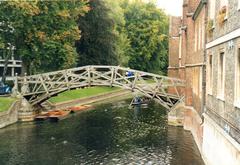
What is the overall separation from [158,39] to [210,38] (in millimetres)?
47125

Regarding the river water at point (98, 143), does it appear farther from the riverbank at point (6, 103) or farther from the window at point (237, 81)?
the window at point (237, 81)

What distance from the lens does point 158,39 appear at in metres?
63.4

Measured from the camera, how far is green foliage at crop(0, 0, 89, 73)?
30984mm

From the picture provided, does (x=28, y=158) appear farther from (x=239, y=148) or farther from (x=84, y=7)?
(x=84, y=7)

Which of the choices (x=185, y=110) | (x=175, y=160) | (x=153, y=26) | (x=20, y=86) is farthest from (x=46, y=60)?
(x=153, y=26)

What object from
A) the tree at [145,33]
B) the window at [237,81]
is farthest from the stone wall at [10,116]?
the tree at [145,33]

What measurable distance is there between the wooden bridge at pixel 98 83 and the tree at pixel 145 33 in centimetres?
3169

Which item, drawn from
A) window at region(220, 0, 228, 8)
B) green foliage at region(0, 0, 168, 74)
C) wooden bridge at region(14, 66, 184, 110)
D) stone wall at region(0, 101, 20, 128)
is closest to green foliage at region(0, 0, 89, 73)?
green foliage at region(0, 0, 168, 74)

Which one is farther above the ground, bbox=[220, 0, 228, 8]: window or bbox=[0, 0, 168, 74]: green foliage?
bbox=[0, 0, 168, 74]: green foliage

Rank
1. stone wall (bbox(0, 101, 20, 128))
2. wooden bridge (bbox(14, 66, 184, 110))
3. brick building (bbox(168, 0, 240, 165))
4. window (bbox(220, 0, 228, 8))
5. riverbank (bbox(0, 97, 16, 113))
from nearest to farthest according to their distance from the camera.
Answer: brick building (bbox(168, 0, 240, 165)) → window (bbox(220, 0, 228, 8)) → stone wall (bbox(0, 101, 20, 128)) → riverbank (bbox(0, 97, 16, 113)) → wooden bridge (bbox(14, 66, 184, 110))

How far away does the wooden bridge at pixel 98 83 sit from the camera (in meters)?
28.3

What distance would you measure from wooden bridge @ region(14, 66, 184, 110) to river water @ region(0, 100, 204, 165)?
6.95 feet

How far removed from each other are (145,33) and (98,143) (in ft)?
140

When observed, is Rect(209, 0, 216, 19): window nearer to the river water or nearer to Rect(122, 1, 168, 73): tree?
the river water
